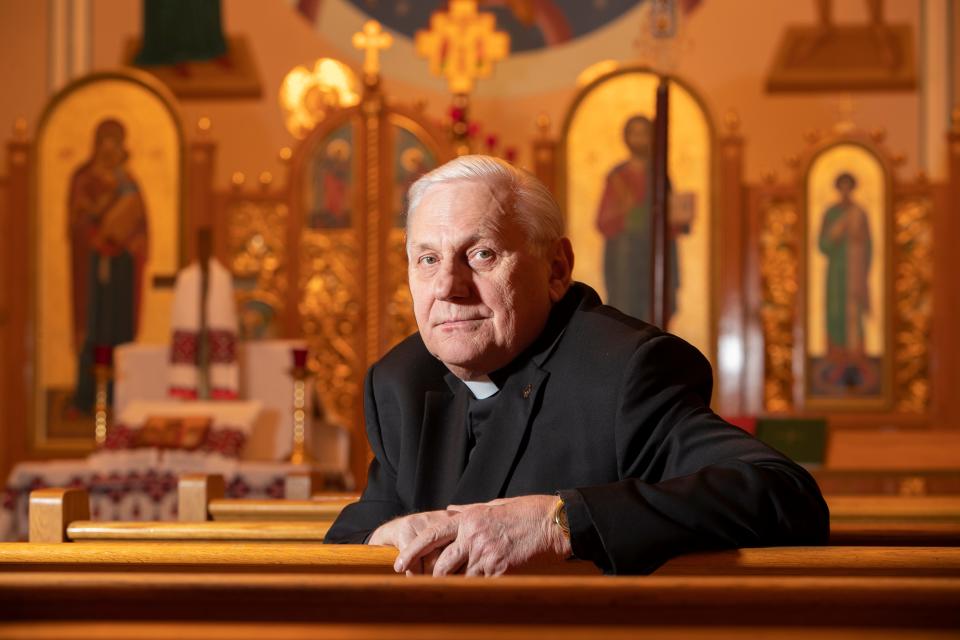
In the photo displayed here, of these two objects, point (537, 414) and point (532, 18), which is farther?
point (532, 18)

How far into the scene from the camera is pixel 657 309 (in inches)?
159

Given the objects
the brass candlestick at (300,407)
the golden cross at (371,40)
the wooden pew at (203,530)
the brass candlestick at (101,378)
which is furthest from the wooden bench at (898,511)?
the golden cross at (371,40)

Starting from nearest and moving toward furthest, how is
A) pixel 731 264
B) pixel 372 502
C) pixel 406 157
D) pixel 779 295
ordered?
1. pixel 372 502
2. pixel 731 264
3. pixel 406 157
4. pixel 779 295

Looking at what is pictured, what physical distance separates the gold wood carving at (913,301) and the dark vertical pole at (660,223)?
5472 millimetres

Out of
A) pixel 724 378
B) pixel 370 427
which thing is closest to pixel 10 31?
pixel 724 378

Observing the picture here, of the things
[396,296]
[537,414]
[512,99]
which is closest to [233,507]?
[537,414]

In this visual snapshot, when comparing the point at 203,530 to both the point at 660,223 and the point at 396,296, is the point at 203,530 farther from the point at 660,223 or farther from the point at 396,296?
the point at 396,296

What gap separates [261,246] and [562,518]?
7.29 metres

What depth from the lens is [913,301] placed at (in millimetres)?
9117

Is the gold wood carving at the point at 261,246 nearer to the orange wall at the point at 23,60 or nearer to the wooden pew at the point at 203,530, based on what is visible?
the orange wall at the point at 23,60

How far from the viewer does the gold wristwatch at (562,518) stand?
2.07m

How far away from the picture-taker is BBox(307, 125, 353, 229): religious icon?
902 cm

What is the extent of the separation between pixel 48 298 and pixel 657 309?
21.1 feet

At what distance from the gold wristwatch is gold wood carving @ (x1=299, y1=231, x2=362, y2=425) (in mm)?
6970
